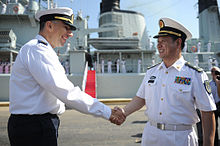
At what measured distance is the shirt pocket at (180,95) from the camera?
1.70 metres

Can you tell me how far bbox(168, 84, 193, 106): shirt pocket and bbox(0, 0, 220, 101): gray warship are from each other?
30.1 feet

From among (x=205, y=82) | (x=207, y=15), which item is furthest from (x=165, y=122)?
(x=207, y=15)

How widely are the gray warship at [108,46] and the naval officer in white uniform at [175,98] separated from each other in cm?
902

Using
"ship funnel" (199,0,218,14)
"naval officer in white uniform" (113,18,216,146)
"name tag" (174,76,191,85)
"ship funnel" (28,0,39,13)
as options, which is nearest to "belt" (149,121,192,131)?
"naval officer in white uniform" (113,18,216,146)

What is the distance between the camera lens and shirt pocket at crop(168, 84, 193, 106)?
1.70 metres

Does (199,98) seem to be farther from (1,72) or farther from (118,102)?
(1,72)

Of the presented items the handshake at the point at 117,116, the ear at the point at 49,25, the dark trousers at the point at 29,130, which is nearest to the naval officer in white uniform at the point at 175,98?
the handshake at the point at 117,116

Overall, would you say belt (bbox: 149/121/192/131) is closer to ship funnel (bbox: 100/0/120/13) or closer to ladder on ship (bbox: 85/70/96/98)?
ladder on ship (bbox: 85/70/96/98)

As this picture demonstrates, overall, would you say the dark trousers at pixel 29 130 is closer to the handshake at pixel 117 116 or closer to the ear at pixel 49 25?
the handshake at pixel 117 116

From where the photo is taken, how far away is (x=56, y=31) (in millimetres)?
1826

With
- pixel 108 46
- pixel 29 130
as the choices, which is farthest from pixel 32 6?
pixel 29 130

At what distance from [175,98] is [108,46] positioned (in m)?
15.1

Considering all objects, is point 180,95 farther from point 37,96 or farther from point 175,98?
point 37,96

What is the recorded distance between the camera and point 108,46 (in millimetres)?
16531
